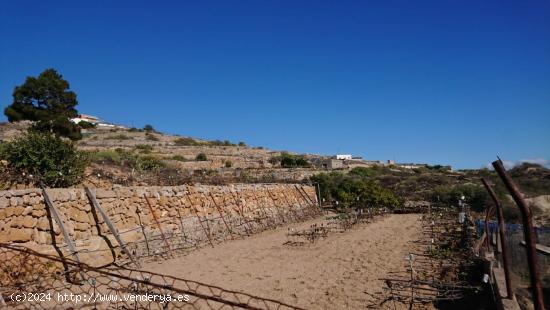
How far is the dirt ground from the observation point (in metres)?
7.51

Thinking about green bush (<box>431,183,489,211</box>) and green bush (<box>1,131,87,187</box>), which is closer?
green bush (<box>1,131,87,187</box>)

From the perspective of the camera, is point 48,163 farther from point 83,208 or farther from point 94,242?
point 94,242

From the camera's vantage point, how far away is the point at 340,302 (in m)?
6.94

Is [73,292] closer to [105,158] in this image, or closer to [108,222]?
[108,222]

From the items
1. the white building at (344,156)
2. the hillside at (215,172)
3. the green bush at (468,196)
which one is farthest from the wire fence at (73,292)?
the white building at (344,156)

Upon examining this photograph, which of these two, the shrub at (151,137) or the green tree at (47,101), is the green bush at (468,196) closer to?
the green tree at (47,101)

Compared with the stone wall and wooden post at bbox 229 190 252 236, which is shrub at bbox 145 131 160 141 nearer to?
the stone wall

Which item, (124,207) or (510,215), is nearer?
(124,207)

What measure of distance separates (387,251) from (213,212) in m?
6.47

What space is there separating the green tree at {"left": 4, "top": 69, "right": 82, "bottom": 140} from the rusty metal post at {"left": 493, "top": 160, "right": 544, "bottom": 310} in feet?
106

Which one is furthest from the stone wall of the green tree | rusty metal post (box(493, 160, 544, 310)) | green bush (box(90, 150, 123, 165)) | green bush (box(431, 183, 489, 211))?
the green tree

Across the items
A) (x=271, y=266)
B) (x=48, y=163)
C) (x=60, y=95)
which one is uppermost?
(x=60, y=95)

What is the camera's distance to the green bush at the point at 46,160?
1109 cm

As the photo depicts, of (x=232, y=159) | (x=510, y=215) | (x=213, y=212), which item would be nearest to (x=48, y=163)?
(x=213, y=212)
